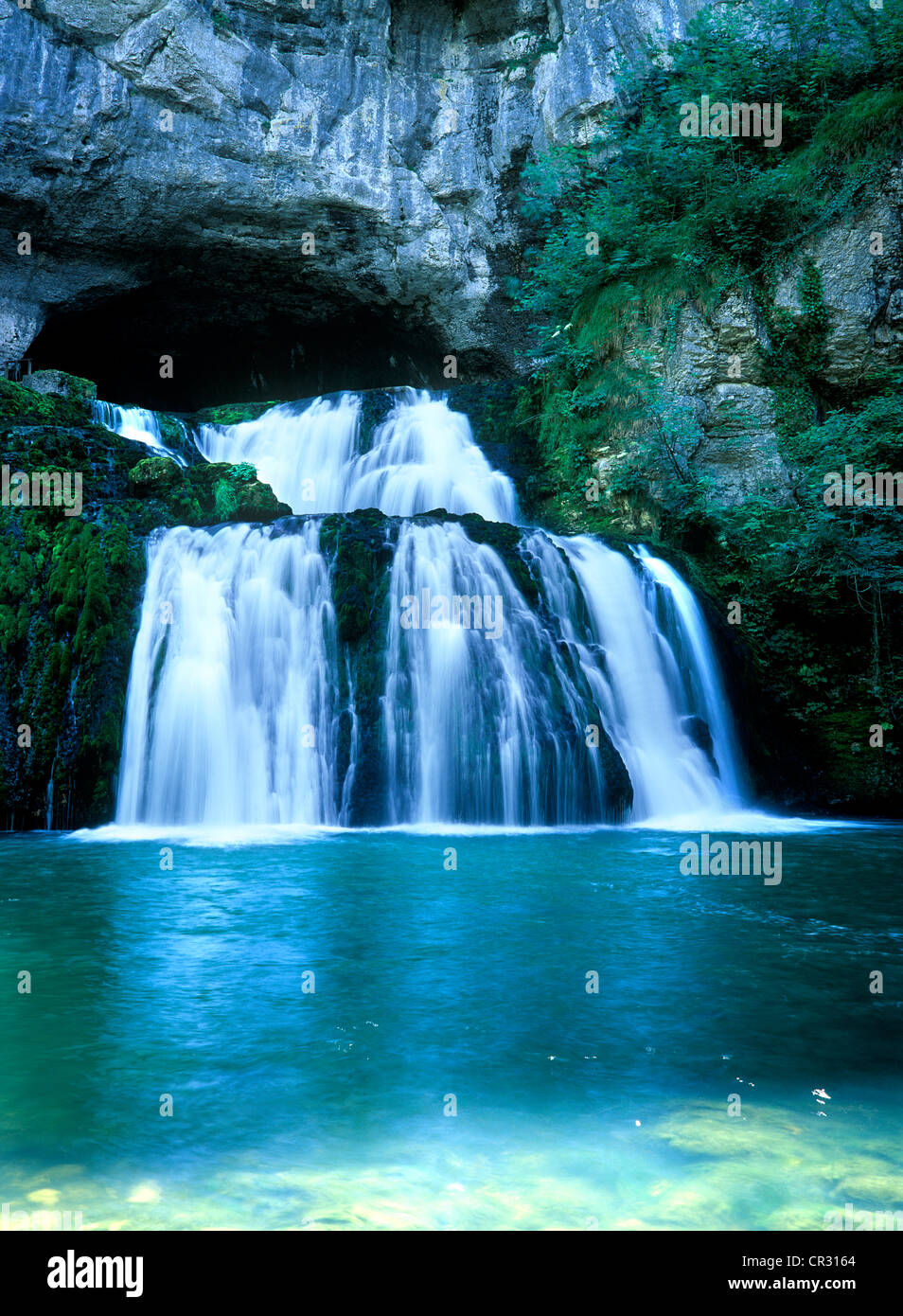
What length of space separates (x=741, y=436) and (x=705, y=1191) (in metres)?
11.1

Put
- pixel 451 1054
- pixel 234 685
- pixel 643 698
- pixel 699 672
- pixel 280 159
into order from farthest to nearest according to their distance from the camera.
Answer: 1. pixel 280 159
2. pixel 699 672
3. pixel 643 698
4. pixel 234 685
5. pixel 451 1054

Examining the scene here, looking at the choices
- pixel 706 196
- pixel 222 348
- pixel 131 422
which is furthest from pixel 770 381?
pixel 222 348

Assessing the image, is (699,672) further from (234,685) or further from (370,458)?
(370,458)

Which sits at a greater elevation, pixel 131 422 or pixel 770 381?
pixel 131 422

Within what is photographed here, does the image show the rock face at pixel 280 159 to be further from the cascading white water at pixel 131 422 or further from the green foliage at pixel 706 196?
the green foliage at pixel 706 196

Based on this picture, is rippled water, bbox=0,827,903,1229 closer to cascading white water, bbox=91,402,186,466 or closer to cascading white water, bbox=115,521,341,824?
cascading white water, bbox=115,521,341,824

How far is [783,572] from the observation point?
1101 cm

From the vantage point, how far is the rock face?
591 inches

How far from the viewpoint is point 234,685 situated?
8953mm

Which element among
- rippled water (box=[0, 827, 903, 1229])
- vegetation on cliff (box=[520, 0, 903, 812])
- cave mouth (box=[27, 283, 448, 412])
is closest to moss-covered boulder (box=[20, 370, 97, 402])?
cave mouth (box=[27, 283, 448, 412])

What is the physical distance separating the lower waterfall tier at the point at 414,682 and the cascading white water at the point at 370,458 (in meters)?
3.31

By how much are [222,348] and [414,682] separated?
14.1m

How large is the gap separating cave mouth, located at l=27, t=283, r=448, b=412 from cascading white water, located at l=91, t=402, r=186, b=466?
175 inches
